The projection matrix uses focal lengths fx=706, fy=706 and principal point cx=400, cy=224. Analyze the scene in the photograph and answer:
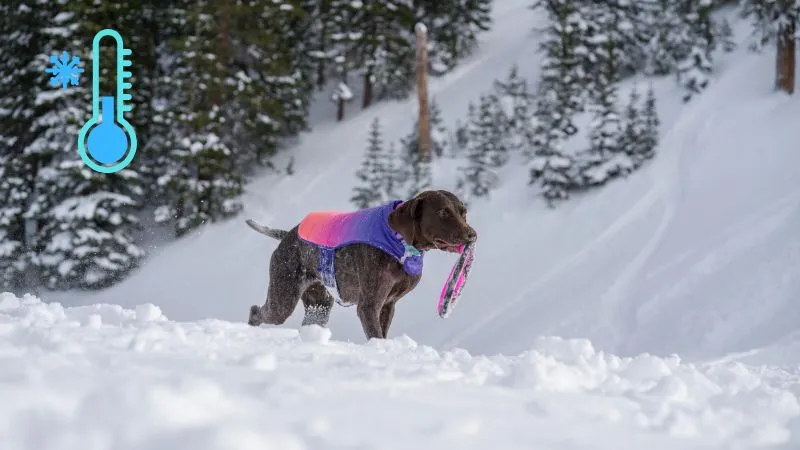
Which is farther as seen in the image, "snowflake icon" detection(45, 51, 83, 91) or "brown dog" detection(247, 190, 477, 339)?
"snowflake icon" detection(45, 51, 83, 91)

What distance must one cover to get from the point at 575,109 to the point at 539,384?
14372mm

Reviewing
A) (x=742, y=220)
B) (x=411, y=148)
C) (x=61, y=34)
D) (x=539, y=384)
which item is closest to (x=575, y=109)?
(x=411, y=148)

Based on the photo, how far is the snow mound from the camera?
1.91 m

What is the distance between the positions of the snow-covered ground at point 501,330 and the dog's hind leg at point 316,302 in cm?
155

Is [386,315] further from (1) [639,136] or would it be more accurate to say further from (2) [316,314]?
(1) [639,136]

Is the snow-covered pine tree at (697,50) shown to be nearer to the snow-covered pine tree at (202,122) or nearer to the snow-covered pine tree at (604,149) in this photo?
the snow-covered pine tree at (604,149)

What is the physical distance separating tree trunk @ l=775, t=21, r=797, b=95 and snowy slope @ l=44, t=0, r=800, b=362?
0.39 m

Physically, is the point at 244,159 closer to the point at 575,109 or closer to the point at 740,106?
the point at 575,109

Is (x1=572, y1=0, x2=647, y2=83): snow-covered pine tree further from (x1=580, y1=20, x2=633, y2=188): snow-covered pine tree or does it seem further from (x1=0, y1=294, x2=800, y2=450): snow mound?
(x1=0, y1=294, x2=800, y2=450): snow mound

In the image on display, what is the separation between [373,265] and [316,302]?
4.80 ft

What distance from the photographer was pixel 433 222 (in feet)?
15.4

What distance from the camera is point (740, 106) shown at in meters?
14.0

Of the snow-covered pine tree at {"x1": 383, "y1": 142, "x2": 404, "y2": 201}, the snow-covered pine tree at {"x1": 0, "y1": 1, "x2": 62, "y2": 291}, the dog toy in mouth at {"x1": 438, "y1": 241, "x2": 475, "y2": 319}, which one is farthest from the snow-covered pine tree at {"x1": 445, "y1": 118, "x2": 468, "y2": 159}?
the dog toy in mouth at {"x1": 438, "y1": 241, "x2": 475, "y2": 319}

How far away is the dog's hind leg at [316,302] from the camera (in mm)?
6184
